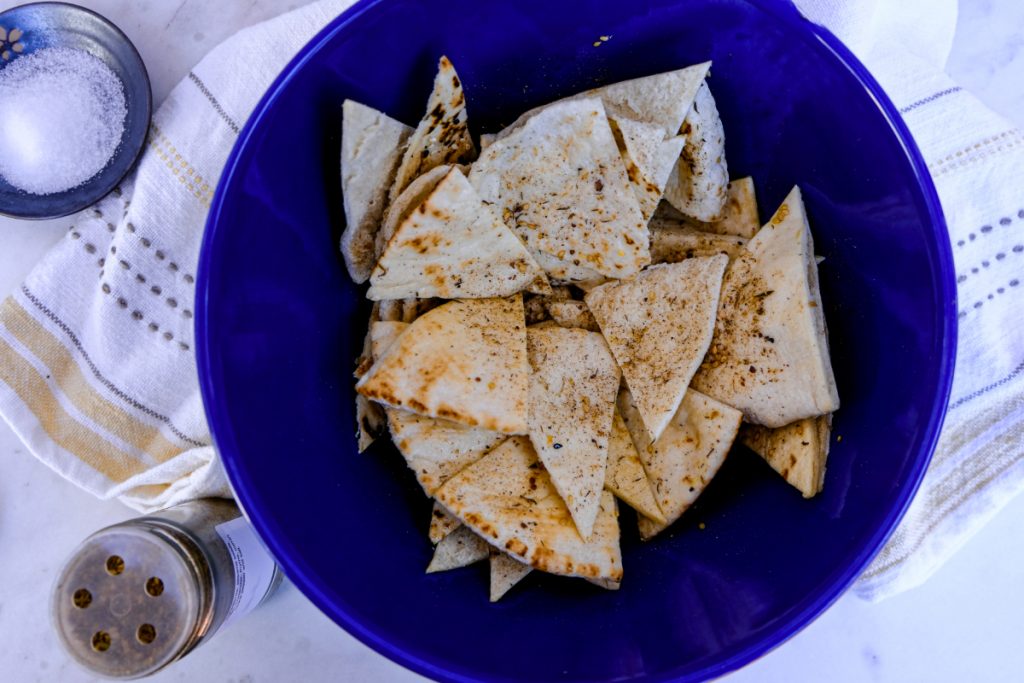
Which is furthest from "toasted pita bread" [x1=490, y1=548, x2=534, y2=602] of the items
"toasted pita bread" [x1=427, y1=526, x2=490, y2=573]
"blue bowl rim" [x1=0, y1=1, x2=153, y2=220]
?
"blue bowl rim" [x1=0, y1=1, x2=153, y2=220]

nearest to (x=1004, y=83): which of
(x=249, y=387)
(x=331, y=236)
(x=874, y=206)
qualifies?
(x=874, y=206)

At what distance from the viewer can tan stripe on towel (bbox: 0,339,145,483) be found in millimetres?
1209

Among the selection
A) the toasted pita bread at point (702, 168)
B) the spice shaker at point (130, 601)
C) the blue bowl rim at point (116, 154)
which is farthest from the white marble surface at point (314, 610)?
the toasted pita bread at point (702, 168)

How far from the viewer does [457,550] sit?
1.00 meters

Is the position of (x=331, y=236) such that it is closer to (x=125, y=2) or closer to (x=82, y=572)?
(x=82, y=572)

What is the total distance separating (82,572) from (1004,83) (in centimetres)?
139

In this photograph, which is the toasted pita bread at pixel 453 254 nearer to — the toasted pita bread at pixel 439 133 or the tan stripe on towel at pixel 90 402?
the toasted pita bread at pixel 439 133

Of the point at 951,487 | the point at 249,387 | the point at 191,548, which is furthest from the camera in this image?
the point at 951,487

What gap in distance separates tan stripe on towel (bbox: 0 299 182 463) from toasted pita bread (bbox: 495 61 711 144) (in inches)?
25.8

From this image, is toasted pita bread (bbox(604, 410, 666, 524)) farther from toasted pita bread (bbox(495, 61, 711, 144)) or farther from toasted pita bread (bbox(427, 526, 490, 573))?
toasted pita bread (bbox(495, 61, 711, 144))

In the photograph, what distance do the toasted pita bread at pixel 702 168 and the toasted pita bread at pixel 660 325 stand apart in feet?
0.26

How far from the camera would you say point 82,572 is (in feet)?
3.08

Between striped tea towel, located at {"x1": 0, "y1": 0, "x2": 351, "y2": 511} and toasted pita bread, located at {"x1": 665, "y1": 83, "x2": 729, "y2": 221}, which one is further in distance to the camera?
striped tea towel, located at {"x1": 0, "y1": 0, "x2": 351, "y2": 511}

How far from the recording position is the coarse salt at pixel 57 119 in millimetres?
1182
